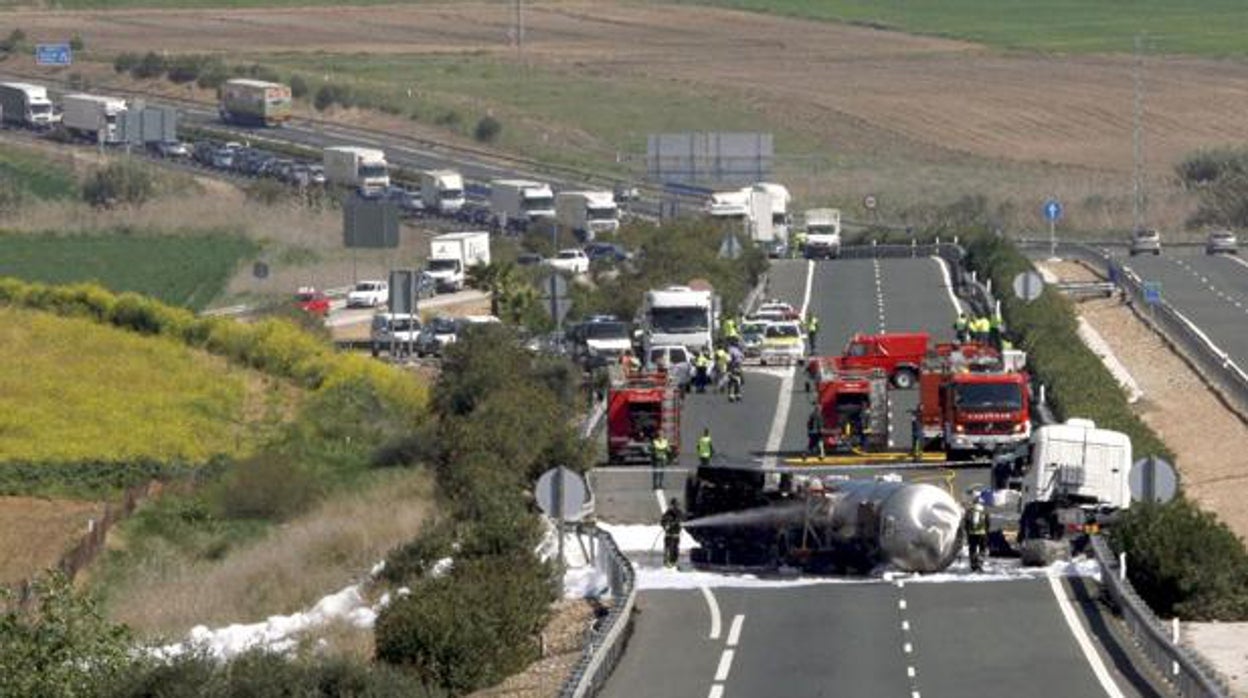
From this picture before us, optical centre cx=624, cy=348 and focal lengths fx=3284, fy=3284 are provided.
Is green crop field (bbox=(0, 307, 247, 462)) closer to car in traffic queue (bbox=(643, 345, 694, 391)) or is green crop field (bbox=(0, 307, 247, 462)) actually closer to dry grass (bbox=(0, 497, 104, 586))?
dry grass (bbox=(0, 497, 104, 586))

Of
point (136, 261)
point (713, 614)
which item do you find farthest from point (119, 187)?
point (713, 614)

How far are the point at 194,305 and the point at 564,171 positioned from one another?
50.0m

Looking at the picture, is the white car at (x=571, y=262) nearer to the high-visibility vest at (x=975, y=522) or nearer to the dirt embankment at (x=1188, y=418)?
the dirt embankment at (x=1188, y=418)

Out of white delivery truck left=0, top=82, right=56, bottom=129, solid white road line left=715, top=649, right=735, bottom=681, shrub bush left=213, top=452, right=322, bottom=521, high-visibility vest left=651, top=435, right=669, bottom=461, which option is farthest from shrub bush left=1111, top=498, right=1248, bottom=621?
white delivery truck left=0, top=82, right=56, bottom=129

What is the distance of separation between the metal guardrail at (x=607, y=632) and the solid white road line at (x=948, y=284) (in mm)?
43549

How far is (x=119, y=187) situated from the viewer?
130250 mm

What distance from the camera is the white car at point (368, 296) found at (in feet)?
317

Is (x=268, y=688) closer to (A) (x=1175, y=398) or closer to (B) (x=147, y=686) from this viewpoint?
(B) (x=147, y=686)

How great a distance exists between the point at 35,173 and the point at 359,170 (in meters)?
18.7

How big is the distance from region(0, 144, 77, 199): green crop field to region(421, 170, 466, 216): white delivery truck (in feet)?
54.9

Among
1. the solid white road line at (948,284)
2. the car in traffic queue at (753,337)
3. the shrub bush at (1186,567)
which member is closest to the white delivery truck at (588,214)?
the solid white road line at (948,284)

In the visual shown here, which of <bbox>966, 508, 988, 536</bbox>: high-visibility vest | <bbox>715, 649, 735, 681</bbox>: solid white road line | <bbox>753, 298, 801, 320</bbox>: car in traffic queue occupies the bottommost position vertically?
<bbox>753, 298, 801, 320</bbox>: car in traffic queue

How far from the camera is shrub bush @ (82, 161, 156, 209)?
129 meters

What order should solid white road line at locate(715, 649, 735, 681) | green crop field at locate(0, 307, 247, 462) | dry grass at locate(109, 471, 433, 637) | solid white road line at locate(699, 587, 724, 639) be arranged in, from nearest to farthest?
solid white road line at locate(715, 649, 735, 681) < solid white road line at locate(699, 587, 724, 639) < dry grass at locate(109, 471, 433, 637) < green crop field at locate(0, 307, 247, 462)
